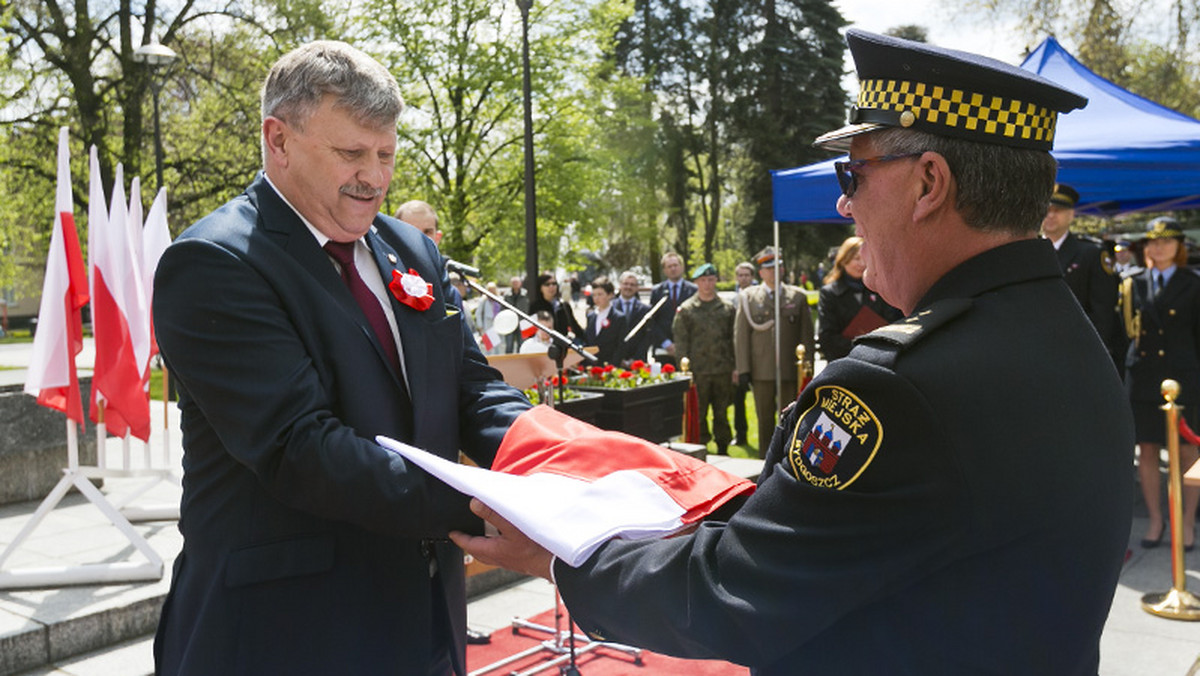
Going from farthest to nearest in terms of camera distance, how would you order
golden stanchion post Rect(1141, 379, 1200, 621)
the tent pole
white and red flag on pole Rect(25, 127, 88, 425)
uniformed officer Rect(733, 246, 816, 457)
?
1. uniformed officer Rect(733, 246, 816, 457)
2. the tent pole
3. golden stanchion post Rect(1141, 379, 1200, 621)
4. white and red flag on pole Rect(25, 127, 88, 425)

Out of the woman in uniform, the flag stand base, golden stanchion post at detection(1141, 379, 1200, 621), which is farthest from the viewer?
the woman in uniform

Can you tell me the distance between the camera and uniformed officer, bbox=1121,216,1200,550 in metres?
7.61

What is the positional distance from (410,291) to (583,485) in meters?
0.70

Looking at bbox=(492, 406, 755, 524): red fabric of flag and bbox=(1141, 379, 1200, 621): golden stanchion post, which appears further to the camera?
bbox=(1141, 379, 1200, 621): golden stanchion post

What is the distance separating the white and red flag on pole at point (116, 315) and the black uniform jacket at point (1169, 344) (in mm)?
7262

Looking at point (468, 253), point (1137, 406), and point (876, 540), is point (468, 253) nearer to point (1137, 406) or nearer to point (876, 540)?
point (1137, 406)

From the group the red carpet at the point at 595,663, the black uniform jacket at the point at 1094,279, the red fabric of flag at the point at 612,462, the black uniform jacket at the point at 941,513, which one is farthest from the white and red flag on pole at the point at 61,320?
the black uniform jacket at the point at 1094,279

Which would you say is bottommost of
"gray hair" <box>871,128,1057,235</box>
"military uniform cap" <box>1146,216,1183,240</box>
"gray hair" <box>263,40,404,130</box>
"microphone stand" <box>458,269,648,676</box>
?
"microphone stand" <box>458,269,648,676</box>

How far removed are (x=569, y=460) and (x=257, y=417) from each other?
61 centimetres

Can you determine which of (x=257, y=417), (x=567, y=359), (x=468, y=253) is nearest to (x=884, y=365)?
(x=257, y=417)

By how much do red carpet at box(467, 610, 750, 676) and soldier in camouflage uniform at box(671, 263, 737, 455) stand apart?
627 centimetres

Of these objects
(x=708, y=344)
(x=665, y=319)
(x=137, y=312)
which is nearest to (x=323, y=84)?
(x=137, y=312)

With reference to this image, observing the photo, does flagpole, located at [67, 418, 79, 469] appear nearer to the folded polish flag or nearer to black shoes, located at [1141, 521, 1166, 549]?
the folded polish flag

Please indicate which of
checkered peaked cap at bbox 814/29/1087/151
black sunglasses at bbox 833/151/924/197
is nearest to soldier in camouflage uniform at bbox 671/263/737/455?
black sunglasses at bbox 833/151/924/197
